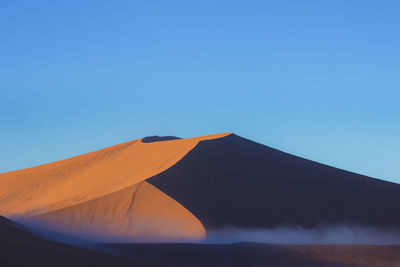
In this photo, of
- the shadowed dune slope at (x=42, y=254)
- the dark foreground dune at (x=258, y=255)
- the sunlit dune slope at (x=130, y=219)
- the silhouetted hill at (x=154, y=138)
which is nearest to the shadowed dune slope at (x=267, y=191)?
the sunlit dune slope at (x=130, y=219)

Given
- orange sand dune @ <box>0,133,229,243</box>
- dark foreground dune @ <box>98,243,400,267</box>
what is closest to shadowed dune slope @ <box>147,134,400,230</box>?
orange sand dune @ <box>0,133,229,243</box>

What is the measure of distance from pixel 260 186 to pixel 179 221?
6.31m

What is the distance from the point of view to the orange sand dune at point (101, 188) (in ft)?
76.8

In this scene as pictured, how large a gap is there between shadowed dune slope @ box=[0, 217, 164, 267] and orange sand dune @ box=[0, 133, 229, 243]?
7.63 meters

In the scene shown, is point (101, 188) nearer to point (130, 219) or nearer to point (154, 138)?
point (130, 219)

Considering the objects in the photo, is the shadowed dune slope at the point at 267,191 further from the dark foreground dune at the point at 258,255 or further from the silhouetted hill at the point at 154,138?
the silhouetted hill at the point at 154,138

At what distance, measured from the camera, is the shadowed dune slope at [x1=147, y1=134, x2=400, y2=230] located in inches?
971

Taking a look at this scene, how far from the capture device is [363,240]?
79.0ft

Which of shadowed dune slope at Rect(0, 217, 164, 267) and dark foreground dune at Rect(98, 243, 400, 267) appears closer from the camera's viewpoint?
shadowed dune slope at Rect(0, 217, 164, 267)

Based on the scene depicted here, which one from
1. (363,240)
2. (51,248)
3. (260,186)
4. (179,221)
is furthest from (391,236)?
(51,248)

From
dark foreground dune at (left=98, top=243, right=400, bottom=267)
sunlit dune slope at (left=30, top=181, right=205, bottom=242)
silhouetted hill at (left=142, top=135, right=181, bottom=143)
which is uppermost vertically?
silhouetted hill at (left=142, top=135, right=181, bottom=143)

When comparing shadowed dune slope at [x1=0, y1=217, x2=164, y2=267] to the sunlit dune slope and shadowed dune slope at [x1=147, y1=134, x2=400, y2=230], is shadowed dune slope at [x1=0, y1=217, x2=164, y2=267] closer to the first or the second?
the sunlit dune slope

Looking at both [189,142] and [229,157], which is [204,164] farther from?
[189,142]

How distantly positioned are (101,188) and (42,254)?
14.5 m
